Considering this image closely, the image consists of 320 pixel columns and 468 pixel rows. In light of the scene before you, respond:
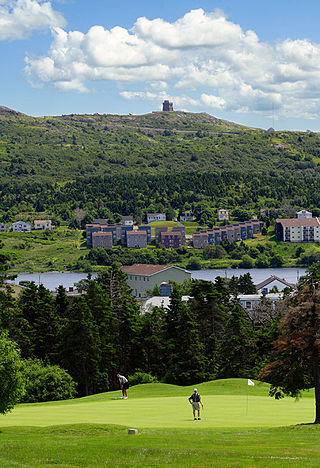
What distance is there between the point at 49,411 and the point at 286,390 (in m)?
8.24

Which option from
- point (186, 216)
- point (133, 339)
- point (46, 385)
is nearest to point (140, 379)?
point (133, 339)

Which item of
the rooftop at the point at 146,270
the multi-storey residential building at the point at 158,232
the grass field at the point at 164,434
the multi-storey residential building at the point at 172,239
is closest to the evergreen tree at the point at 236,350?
the grass field at the point at 164,434

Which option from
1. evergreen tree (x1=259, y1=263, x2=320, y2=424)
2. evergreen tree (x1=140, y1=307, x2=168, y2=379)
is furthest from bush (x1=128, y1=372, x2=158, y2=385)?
evergreen tree (x1=259, y1=263, x2=320, y2=424)

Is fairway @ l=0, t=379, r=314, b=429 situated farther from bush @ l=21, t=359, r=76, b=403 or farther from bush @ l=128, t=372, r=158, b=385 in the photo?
bush @ l=128, t=372, r=158, b=385

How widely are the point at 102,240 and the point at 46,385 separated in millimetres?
126223

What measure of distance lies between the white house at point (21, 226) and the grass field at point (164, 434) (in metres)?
147

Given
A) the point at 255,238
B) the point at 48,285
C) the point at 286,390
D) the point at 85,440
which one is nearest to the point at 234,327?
the point at 286,390

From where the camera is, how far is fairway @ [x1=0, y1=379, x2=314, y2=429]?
19.4 meters

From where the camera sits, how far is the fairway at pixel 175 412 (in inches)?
763

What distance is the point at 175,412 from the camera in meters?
21.9

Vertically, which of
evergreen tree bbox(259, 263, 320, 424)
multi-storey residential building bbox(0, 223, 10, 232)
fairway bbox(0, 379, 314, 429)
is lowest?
fairway bbox(0, 379, 314, 429)

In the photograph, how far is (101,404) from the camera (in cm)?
Answer: 2538

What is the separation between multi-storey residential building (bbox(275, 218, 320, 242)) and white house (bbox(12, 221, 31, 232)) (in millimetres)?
61322

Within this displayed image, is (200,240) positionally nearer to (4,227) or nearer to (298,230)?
(298,230)
